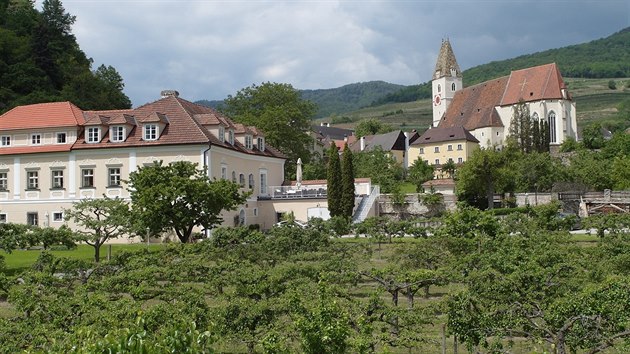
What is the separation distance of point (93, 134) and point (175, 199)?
17.1 meters

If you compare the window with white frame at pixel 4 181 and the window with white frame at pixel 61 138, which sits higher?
the window with white frame at pixel 61 138

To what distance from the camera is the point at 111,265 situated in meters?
20.5

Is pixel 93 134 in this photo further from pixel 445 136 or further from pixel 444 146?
pixel 445 136

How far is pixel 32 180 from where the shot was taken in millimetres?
43875

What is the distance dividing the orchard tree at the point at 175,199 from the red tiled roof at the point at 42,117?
53.1 feet

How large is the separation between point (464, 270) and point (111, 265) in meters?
11.6

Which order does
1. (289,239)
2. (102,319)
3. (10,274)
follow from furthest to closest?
(289,239) < (10,274) < (102,319)

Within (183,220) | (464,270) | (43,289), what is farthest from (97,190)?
(464,270)

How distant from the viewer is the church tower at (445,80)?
124312 millimetres

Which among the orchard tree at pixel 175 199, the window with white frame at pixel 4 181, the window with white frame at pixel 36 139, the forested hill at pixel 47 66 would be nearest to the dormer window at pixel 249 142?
the window with white frame at pixel 36 139

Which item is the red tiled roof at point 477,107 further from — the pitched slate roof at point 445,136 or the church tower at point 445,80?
the church tower at point 445,80

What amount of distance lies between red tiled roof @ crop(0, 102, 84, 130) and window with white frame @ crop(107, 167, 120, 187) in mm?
4207

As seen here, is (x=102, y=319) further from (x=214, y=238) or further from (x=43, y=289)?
(x=214, y=238)

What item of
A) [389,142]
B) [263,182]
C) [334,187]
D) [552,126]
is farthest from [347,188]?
[389,142]
